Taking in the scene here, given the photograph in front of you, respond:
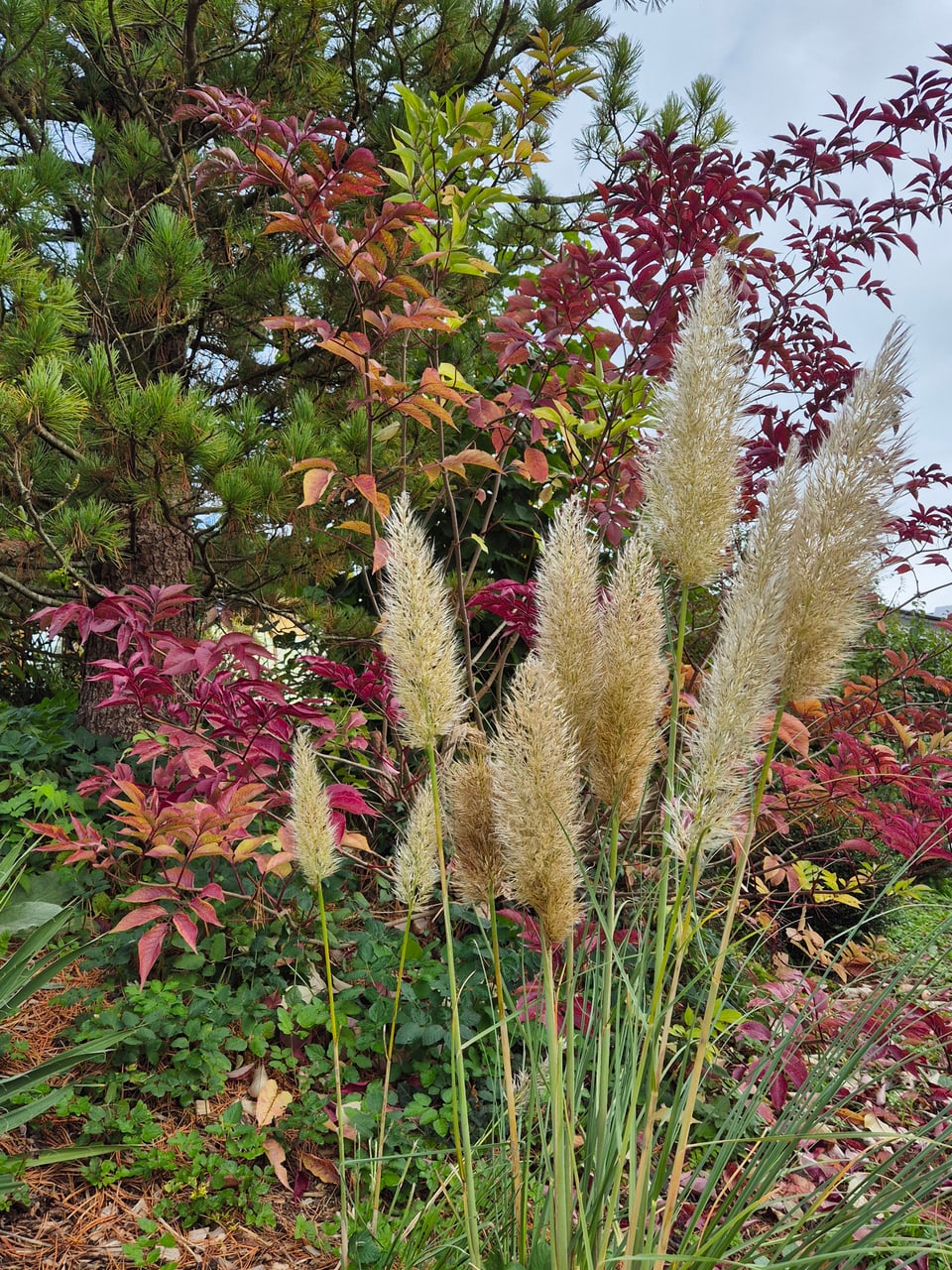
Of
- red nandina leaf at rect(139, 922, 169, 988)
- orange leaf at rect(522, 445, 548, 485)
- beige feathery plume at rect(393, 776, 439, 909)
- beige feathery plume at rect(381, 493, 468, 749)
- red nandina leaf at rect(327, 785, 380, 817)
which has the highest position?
orange leaf at rect(522, 445, 548, 485)

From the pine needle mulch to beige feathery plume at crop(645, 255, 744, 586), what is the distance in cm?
182

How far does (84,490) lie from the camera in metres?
3.74

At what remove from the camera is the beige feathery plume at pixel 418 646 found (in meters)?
1.33

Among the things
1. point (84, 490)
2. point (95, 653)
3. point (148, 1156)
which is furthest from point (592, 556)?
point (95, 653)

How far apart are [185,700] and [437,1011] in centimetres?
117

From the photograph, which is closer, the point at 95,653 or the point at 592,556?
the point at 592,556

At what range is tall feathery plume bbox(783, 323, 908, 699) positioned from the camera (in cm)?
116

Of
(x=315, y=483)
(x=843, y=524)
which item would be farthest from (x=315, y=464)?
(x=843, y=524)

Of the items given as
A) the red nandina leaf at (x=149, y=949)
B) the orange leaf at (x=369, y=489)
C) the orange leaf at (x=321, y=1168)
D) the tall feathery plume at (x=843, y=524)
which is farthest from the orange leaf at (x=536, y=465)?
the orange leaf at (x=321, y=1168)

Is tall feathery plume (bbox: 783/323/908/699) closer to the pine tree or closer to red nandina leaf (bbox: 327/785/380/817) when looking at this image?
red nandina leaf (bbox: 327/785/380/817)

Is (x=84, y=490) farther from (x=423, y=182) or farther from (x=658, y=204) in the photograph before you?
(x=658, y=204)

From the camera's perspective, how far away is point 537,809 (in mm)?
1199

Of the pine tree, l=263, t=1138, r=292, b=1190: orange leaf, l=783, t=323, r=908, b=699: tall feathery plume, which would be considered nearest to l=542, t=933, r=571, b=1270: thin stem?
l=783, t=323, r=908, b=699: tall feathery plume

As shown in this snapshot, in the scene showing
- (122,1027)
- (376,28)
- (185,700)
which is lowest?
(122,1027)
